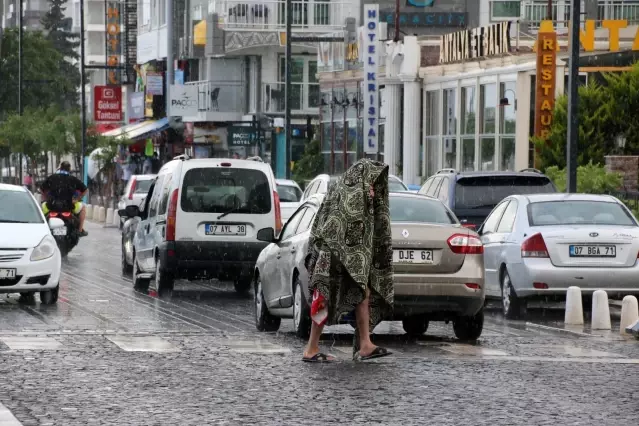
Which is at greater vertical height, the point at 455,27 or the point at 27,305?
the point at 455,27

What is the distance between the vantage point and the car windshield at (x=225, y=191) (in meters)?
22.8

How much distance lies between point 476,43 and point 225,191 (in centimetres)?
2445

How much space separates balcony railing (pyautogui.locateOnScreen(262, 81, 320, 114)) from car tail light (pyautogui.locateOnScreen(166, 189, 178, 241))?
4598 centimetres

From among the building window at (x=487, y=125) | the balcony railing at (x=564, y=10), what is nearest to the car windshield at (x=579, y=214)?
the building window at (x=487, y=125)

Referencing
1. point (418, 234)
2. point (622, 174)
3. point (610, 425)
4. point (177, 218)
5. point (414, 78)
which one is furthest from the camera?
point (414, 78)

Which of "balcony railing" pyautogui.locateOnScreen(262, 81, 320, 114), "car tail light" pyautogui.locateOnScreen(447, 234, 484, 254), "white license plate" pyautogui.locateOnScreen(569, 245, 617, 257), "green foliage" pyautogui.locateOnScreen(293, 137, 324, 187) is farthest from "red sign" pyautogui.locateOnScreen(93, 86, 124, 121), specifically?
"car tail light" pyautogui.locateOnScreen(447, 234, 484, 254)

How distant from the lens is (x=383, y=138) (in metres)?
56.1

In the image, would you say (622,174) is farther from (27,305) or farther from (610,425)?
(610,425)

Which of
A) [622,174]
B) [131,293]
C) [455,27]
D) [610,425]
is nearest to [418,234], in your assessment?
[610,425]

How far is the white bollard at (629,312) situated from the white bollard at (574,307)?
27.0 inches

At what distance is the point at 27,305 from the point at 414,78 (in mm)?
Answer: 32466

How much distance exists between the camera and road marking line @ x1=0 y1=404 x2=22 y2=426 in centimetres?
972

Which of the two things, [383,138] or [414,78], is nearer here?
[414,78]

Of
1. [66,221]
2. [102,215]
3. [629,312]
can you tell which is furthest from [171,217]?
[102,215]
